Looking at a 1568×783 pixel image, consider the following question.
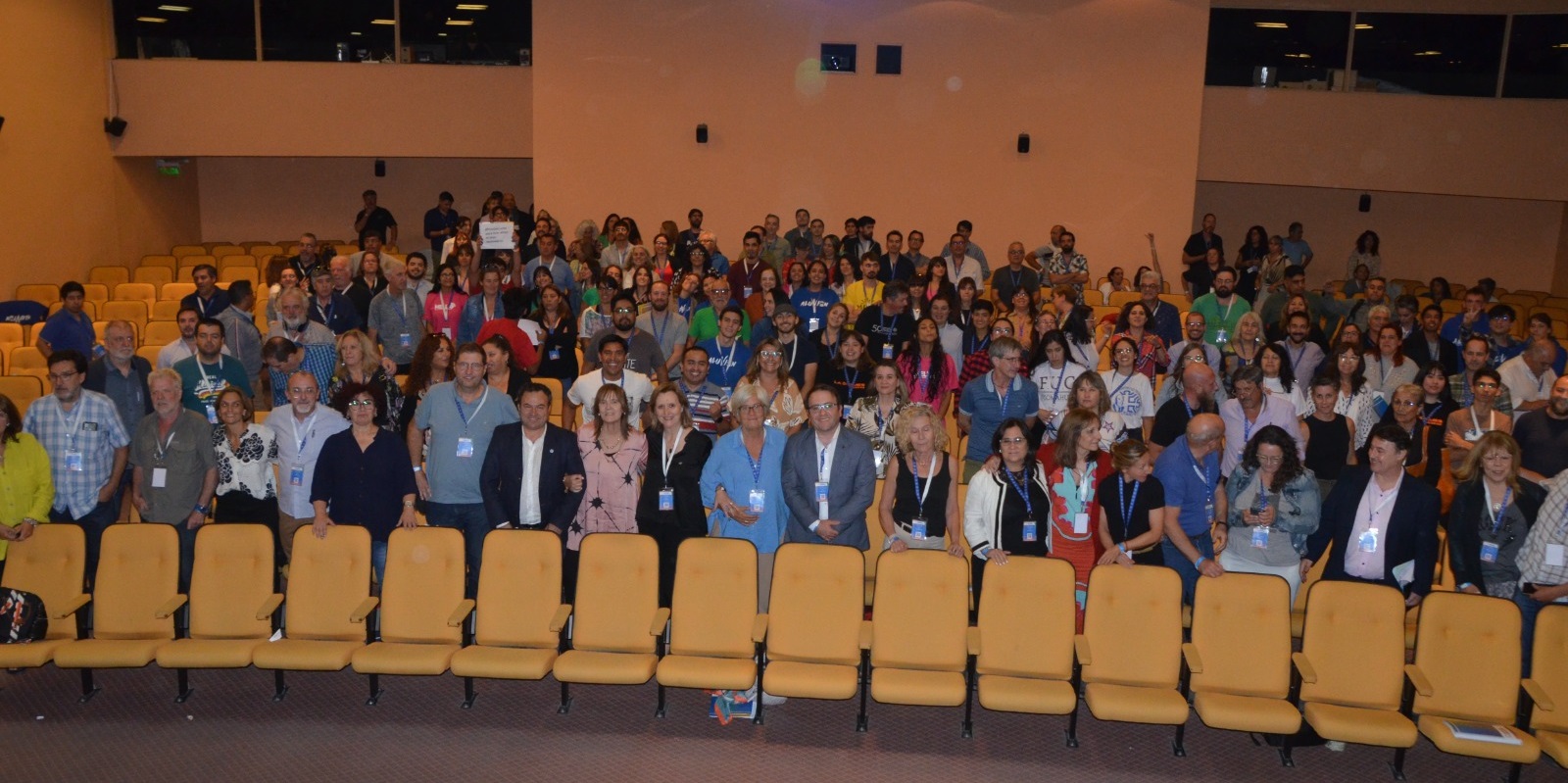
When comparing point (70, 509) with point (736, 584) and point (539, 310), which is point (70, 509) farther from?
point (736, 584)

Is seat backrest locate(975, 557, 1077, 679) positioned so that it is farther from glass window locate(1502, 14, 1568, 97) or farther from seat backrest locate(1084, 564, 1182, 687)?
glass window locate(1502, 14, 1568, 97)

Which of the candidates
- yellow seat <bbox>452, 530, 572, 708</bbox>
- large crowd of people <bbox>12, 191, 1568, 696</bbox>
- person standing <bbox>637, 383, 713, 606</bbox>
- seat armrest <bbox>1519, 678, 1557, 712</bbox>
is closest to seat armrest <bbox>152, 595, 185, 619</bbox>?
large crowd of people <bbox>12, 191, 1568, 696</bbox>

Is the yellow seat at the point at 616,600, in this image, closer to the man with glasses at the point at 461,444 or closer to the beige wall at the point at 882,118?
the man with glasses at the point at 461,444

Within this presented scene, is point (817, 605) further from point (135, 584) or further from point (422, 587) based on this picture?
point (135, 584)

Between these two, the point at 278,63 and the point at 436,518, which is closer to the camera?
the point at 436,518

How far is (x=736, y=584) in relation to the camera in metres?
5.12

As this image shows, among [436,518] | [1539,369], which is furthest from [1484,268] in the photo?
[436,518]

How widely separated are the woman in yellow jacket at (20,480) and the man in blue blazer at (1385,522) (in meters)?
6.07

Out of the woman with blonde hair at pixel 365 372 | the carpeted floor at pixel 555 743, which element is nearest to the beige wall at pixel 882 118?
the woman with blonde hair at pixel 365 372

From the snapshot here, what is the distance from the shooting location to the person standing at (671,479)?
5.34m

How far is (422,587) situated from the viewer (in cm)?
521

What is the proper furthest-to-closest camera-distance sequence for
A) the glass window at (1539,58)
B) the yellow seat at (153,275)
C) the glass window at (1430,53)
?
the glass window at (1430,53)
the glass window at (1539,58)
the yellow seat at (153,275)

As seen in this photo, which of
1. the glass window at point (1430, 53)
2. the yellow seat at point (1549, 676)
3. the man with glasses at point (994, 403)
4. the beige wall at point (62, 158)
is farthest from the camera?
the glass window at point (1430, 53)

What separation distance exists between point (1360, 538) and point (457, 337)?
220 inches
